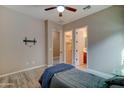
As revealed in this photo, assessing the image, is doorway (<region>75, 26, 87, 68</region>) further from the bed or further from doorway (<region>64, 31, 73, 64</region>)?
the bed

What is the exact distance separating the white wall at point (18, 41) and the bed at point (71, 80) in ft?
6.66

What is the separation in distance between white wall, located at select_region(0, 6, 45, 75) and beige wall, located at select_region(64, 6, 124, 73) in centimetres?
225

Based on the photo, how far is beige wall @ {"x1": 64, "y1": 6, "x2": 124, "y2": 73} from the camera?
374cm

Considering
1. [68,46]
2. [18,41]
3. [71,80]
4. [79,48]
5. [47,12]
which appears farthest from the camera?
[68,46]

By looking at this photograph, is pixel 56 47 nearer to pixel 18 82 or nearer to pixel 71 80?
pixel 18 82

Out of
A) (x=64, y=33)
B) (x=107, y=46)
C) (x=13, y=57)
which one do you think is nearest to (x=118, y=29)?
(x=107, y=46)

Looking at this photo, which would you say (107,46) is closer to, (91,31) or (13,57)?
(91,31)

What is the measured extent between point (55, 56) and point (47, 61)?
67 cm

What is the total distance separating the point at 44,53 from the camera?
5.75 m

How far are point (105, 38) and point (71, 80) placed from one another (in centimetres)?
259

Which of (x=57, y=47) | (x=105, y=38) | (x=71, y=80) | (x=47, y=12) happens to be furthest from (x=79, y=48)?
(x=71, y=80)

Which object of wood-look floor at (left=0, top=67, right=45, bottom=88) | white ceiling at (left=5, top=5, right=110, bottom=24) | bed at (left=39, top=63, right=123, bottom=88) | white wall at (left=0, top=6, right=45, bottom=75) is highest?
white ceiling at (left=5, top=5, right=110, bottom=24)

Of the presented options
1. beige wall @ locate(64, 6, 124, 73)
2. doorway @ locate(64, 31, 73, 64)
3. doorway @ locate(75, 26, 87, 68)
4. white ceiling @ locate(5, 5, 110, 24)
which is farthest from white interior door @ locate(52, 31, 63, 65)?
beige wall @ locate(64, 6, 124, 73)

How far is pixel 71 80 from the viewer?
210 centimetres
